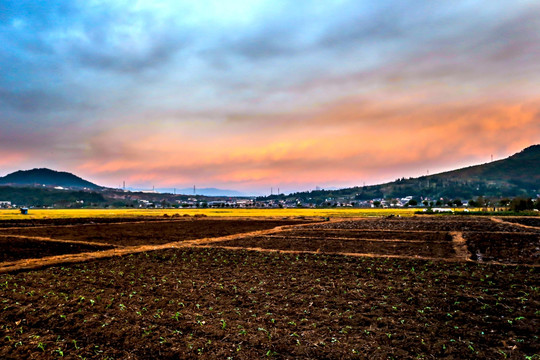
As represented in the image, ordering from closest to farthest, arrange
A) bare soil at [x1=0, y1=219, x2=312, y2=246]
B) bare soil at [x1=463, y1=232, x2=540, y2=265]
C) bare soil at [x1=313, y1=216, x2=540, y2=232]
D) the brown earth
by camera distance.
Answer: the brown earth < bare soil at [x1=463, y1=232, x2=540, y2=265] < bare soil at [x1=0, y1=219, x2=312, y2=246] < bare soil at [x1=313, y1=216, x2=540, y2=232]

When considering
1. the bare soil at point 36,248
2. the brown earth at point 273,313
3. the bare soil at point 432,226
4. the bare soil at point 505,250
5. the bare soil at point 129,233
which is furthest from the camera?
the bare soil at point 432,226

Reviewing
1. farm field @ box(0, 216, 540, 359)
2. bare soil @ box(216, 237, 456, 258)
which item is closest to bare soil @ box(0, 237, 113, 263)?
farm field @ box(0, 216, 540, 359)

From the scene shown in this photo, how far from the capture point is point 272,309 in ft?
41.5

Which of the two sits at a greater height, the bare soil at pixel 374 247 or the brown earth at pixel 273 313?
the brown earth at pixel 273 313

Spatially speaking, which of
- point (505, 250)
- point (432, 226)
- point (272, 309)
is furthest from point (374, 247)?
point (432, 226)

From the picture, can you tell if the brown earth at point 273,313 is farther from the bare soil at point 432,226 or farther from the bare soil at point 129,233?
the bare soil at point 432,226

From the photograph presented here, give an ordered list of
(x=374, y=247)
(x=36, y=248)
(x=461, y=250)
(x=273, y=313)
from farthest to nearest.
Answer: (x=36, y=248)
(x=374, y=247)
(x=461, y=250)
(x=273, y=313)

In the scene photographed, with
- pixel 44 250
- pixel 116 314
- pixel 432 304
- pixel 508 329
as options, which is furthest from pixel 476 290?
pixel 44 250

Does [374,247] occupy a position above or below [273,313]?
below

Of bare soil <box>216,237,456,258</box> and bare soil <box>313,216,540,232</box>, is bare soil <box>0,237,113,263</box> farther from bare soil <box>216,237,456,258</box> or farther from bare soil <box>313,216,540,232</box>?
bare soil <box>313,216,540,232</box>

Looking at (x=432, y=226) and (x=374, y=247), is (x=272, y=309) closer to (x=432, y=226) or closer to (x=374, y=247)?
(x=374, y=247)

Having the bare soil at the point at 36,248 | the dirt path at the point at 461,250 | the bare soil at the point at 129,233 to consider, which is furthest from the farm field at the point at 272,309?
the bare soil at the point at 129,233

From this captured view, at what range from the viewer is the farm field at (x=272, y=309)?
9477mm

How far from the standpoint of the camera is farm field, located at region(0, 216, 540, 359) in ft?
31.1
